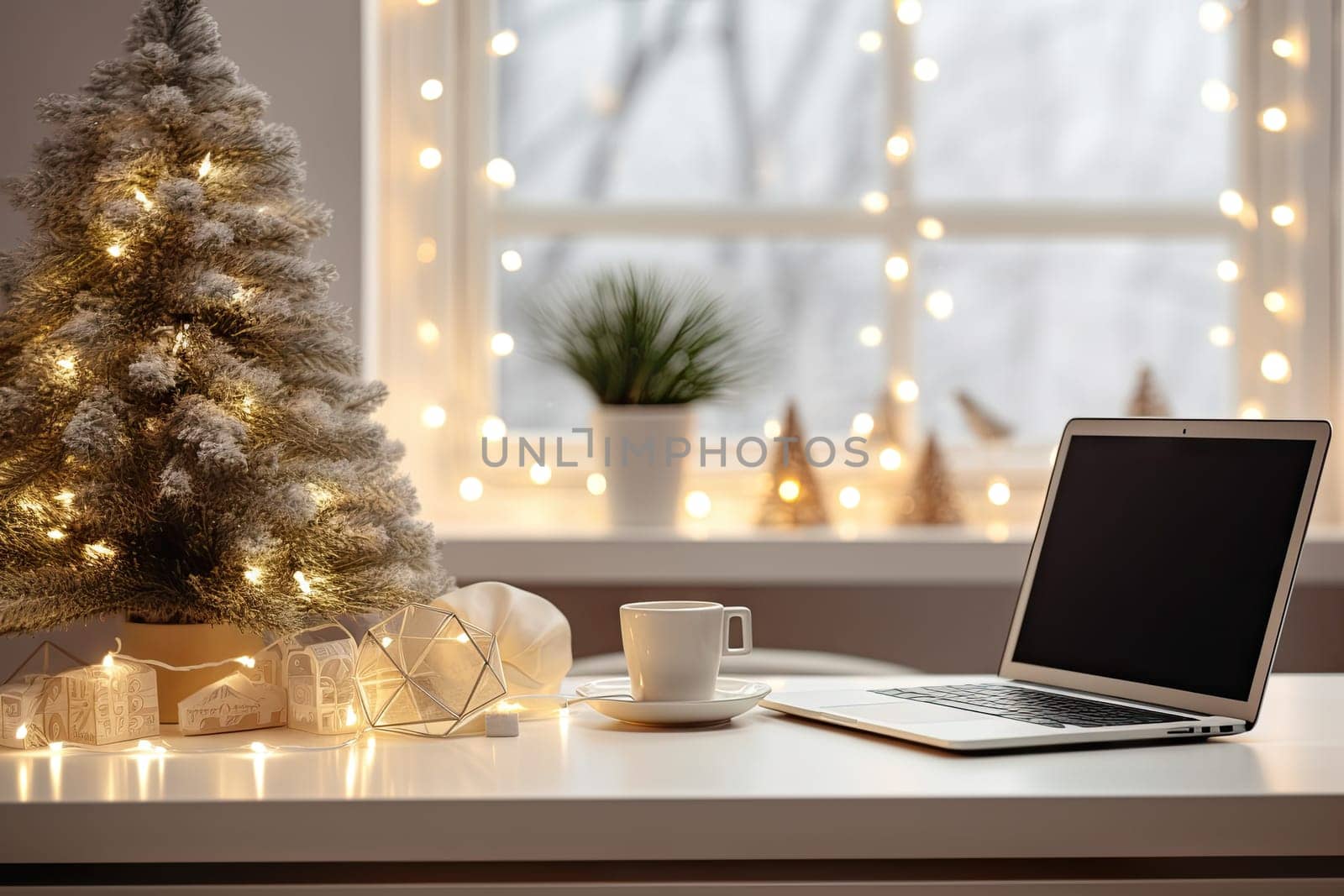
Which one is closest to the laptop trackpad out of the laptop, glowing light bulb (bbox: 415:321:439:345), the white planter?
the laptop

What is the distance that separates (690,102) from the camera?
2275 mm

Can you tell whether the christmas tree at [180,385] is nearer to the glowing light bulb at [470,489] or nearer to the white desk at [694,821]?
the white desk at [694,821]

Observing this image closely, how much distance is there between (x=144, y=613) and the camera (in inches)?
36.0

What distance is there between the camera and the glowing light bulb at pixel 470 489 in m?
2.22

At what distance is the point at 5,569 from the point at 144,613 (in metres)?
0.10

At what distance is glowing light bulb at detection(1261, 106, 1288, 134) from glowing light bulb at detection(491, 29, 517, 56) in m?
1.41

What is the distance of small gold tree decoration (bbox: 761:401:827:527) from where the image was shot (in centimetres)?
207

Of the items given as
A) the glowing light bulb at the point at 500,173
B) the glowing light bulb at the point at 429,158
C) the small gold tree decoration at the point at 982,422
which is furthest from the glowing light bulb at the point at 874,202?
the glowing light bulb at the point at 429,158

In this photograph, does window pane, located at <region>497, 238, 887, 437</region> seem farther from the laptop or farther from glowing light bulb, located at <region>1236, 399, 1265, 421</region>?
the laptop

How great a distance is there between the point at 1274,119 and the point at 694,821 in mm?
2088

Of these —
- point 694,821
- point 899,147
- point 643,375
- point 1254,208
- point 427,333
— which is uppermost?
point 899,147

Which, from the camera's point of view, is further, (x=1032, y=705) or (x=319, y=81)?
(x=319, y=81)

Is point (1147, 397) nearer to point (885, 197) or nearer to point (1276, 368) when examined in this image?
point (1276, 368)

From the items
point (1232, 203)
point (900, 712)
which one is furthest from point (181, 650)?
point (1232, 203)
